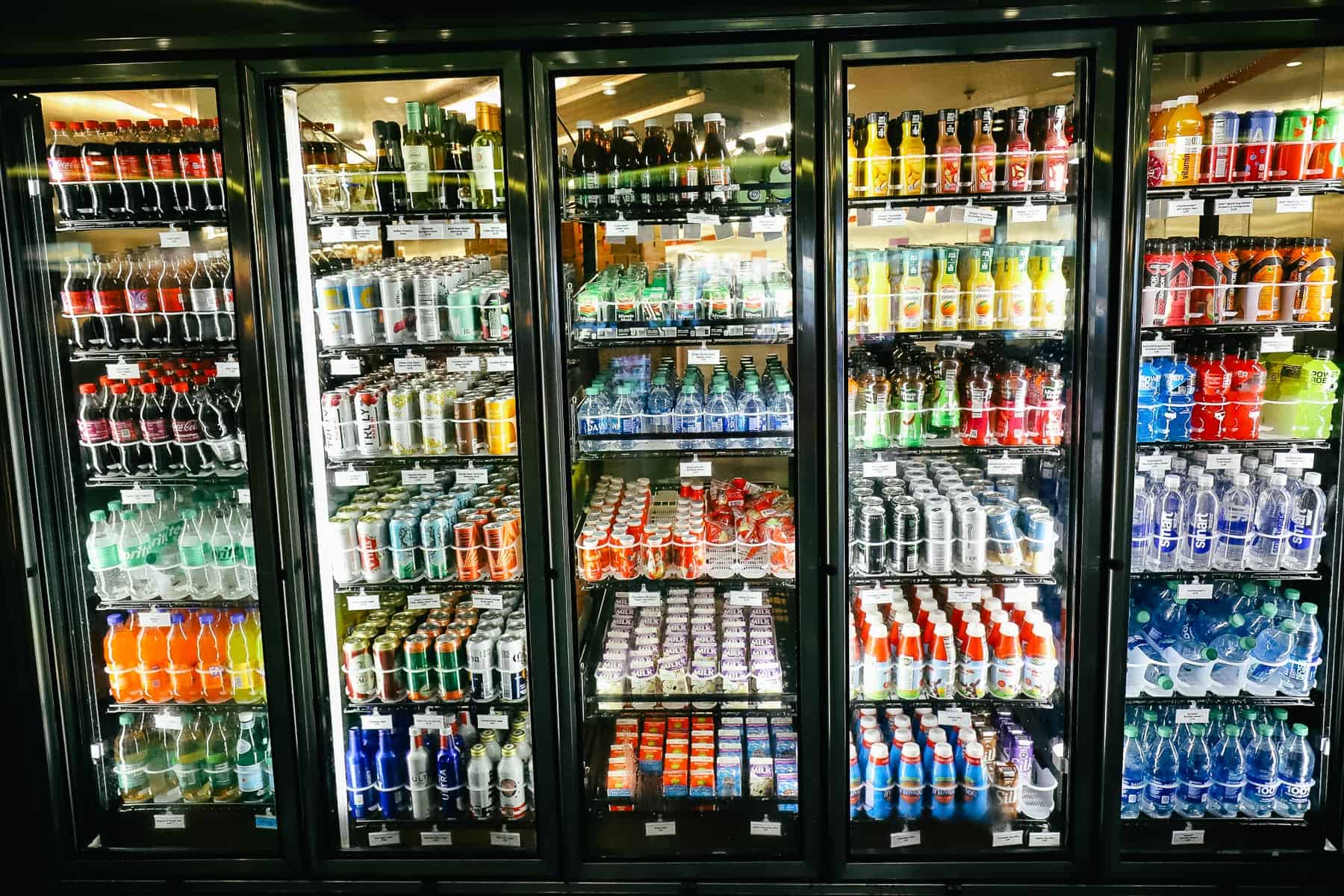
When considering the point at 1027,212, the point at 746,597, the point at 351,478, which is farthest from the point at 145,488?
the point at 1027,212

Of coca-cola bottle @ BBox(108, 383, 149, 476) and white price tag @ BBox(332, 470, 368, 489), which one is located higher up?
coca-cola bottle @ BBox(108, 383, 149, 476)

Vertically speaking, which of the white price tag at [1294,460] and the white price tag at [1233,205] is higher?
the white price tag at [1233,205]

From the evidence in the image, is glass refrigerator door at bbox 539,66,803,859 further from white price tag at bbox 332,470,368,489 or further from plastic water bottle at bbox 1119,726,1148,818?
plastic water bottle at bbox 1119,726,1148,818

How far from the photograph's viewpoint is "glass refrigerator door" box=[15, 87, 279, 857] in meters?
2.77

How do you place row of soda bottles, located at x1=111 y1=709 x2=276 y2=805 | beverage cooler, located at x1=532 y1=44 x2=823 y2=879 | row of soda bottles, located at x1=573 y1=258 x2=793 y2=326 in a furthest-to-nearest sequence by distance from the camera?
row of soda bottles, located at x1=111 y1=709 x2=276 y2=805, row of soda bottles, located at x1=573 y1=258 x2=793 y2=326, beverage cooler, located at x1=532 y1=44 x2=823 y2=879

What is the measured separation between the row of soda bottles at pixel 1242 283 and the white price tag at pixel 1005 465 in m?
0.61

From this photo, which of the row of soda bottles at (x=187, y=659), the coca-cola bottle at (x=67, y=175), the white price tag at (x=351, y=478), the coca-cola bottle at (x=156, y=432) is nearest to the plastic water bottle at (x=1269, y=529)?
the white price tag at (x=351, y=478)

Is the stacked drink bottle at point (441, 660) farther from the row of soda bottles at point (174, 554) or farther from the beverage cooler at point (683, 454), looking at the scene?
the row of soda bottles at point (174, 554)

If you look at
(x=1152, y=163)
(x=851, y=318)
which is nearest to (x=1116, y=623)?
(x=851, y=318)

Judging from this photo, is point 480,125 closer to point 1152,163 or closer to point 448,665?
point 448,665

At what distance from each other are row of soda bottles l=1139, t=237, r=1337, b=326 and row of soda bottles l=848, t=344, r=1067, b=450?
0.37 meters

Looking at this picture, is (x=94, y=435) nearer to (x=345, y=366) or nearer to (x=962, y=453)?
(x=345, y=366)

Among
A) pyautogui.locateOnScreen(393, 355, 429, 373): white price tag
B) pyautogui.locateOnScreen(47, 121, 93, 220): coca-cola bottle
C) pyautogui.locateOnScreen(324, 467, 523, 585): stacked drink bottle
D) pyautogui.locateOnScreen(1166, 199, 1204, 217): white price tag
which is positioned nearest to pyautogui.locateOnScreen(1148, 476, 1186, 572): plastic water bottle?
pyautogui.locateOnScreen(1166, 199, 1204, 217): white price tag

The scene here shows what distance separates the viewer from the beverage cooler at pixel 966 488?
2.62 m
